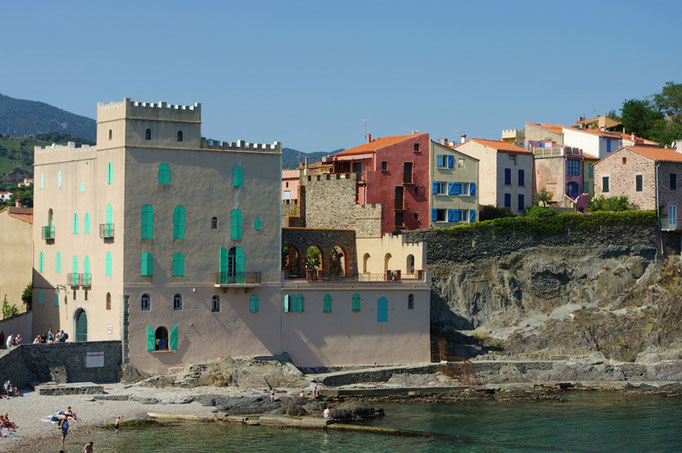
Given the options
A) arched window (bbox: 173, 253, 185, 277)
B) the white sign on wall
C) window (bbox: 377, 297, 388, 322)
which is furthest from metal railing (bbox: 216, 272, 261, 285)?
window (bbox: 377, 297, 388, 322)

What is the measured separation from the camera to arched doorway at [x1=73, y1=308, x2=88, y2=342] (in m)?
46.2

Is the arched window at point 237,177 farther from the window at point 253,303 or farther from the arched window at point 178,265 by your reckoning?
the window at point 253,303

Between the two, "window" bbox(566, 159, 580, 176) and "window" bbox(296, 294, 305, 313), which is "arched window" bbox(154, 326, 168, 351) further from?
"window" bbox(566, 159, 580, 176)

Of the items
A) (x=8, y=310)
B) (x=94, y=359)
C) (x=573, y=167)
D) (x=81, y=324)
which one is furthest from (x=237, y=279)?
(x=573, y=167)

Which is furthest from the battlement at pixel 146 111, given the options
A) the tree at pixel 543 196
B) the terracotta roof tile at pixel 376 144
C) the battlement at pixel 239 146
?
the tree at pixel 543 196

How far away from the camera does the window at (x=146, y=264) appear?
143ft

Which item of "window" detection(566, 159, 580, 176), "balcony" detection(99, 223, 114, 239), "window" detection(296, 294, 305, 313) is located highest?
"window" detection(566, 159, 580, 176)

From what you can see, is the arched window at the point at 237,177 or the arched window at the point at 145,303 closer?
the arched window at the point at 145,303

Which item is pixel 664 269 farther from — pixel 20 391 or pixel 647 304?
pixel 20 391

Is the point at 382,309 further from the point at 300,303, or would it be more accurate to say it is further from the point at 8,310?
the point at 8,310

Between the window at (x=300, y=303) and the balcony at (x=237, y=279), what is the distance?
7.38 feet

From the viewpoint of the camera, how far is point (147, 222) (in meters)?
43.8

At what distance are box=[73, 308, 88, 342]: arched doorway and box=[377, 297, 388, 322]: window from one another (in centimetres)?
1339

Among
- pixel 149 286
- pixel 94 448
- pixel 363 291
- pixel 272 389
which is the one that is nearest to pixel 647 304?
pixel 363 291
